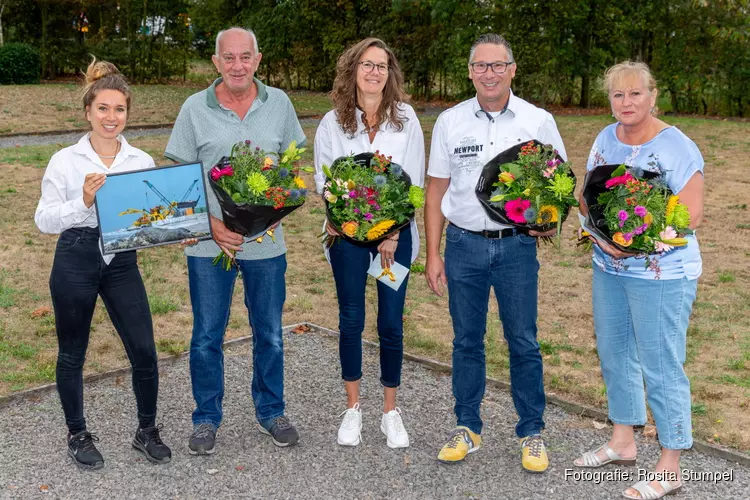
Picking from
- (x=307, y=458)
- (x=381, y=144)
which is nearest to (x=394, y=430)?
(x=307, y=458)

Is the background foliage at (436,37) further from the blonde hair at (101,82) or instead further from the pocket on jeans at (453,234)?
the blonde hair at (101,82)

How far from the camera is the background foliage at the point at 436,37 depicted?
25.5m

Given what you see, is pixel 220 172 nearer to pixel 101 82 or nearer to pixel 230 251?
pixel 230 251

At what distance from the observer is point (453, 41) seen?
Result: 26.0m

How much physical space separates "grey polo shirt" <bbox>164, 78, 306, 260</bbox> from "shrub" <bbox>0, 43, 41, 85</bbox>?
30.0 m

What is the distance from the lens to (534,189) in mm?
4246

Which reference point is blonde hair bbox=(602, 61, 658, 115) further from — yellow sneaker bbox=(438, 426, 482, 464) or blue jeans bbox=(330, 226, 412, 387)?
yellow sneaker bbox=(438, 426, 482, 464)

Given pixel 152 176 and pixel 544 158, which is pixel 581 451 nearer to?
pixel 544 158

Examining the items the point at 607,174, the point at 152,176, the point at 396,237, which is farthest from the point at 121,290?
the point at 607,174

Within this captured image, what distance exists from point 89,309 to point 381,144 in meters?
1.85

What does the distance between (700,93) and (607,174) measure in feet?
79.3

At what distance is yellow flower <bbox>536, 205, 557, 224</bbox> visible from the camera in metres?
4.30

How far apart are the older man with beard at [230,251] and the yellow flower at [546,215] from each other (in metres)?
1.51

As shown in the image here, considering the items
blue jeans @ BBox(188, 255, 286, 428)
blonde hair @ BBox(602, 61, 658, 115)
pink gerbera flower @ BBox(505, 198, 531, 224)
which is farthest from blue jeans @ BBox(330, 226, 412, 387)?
blonde hair @ BBox(602, 61, 658, 115)
